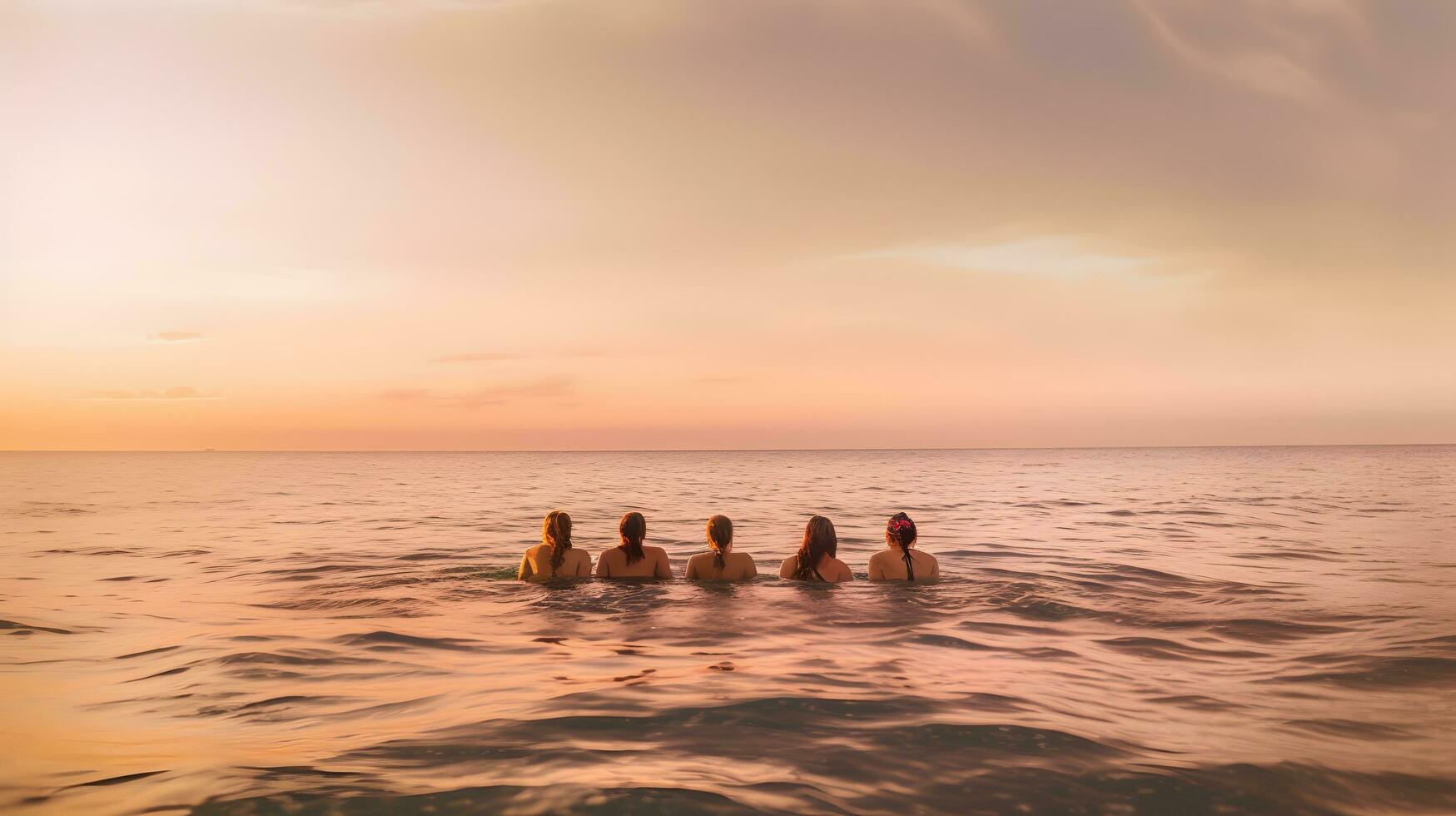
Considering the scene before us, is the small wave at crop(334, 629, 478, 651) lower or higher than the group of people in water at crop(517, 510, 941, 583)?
lower

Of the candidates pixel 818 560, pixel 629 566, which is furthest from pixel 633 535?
pixel 818 560

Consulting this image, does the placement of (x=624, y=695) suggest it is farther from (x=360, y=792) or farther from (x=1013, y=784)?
(x=1013, y=784)

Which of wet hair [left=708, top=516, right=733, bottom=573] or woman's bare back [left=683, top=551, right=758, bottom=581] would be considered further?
woman's bare back [left=683, top=551, right=758, bottom=581]

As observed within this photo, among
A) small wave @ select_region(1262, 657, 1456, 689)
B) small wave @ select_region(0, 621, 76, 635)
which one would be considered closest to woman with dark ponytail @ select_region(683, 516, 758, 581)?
small wave @ select_region(1262, 657, 1456, 689)

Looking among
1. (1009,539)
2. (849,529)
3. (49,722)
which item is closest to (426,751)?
(49,722)

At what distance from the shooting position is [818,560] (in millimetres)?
13172

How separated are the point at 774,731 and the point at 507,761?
1.94 metres

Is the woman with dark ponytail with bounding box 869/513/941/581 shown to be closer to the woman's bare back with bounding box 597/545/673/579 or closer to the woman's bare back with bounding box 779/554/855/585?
the woman's bare back with bounding box 779/554/855/585

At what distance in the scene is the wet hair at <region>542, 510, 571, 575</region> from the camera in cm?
1330

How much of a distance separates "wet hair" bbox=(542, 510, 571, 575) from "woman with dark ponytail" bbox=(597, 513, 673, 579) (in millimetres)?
642

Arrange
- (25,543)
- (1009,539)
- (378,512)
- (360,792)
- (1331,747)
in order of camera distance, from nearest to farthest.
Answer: (360,792) → (1331,747) → (1009,539) → (25,543) → (378,512)

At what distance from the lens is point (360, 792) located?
4961mm

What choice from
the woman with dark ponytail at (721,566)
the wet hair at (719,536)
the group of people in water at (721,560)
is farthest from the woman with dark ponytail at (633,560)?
the wet hair at (719,536)

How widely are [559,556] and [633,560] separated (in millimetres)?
1220
